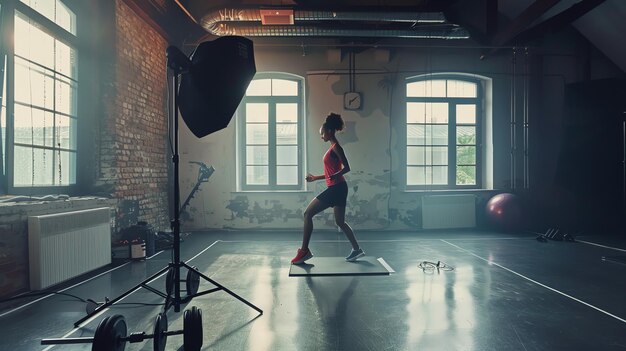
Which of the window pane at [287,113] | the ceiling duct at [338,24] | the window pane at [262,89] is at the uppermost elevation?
the ceiling duct at [338,24]

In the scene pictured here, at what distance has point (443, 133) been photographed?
663 centimetres

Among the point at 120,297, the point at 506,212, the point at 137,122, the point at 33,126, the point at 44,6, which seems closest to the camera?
the point at 120,297

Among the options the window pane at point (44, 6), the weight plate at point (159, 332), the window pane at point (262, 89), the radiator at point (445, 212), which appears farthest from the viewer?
the window pane at point (262, 89)

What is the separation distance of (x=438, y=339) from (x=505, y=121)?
559cm

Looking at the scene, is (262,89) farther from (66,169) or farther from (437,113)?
(66,169)

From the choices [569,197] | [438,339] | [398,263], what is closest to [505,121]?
[569,197]

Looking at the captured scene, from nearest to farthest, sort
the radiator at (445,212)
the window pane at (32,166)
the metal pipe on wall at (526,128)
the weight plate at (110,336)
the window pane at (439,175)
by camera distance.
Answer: the weight plate at (110,336), the window pane at (32,166), the radiator at (445,212), the metal pipe on wall at (526,128), the window pane at (439,175)

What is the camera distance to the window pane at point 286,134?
642 centimetres

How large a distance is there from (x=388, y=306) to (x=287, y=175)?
13.6 feet

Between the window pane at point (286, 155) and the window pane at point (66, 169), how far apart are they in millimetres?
3204

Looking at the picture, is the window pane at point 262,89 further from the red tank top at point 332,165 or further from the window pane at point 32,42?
the window pane at point 32,42

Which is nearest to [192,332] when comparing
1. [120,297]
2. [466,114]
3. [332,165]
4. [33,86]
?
[120,297]

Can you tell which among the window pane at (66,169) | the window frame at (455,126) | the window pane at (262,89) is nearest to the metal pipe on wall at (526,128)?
the window frame at (455,126)

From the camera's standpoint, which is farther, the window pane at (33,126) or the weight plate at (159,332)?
the window pane at (33,126)
